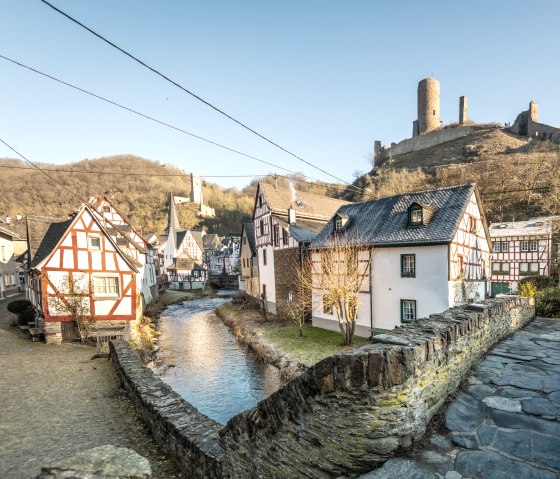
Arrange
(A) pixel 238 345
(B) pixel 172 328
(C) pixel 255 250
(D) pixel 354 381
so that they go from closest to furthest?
(D) pixel 354 381
(A) pixel 238 345
(B) pixel 172 328
(C) pixel 255 250

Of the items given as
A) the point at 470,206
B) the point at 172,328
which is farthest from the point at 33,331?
the point at 470,206

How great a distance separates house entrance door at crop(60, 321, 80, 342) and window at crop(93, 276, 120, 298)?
1891 millimetres

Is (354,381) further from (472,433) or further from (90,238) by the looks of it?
(90,238)

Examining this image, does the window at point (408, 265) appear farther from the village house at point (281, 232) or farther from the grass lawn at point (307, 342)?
the village house at point (281, 232)

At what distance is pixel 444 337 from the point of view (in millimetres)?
3895

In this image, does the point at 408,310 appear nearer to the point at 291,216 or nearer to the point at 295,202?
the point at 291,216

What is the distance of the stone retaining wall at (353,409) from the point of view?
3002 mm

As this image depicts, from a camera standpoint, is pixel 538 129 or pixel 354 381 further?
pixel 538 129

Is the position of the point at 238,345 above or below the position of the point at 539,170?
below

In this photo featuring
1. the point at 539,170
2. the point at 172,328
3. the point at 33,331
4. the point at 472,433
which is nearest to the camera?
the point at 472,433

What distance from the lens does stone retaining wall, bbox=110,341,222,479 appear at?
5141mm

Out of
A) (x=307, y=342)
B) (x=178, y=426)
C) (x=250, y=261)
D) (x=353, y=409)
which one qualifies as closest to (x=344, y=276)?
(x=307, y=342)

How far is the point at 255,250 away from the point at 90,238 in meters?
15.8

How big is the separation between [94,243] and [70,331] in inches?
196
